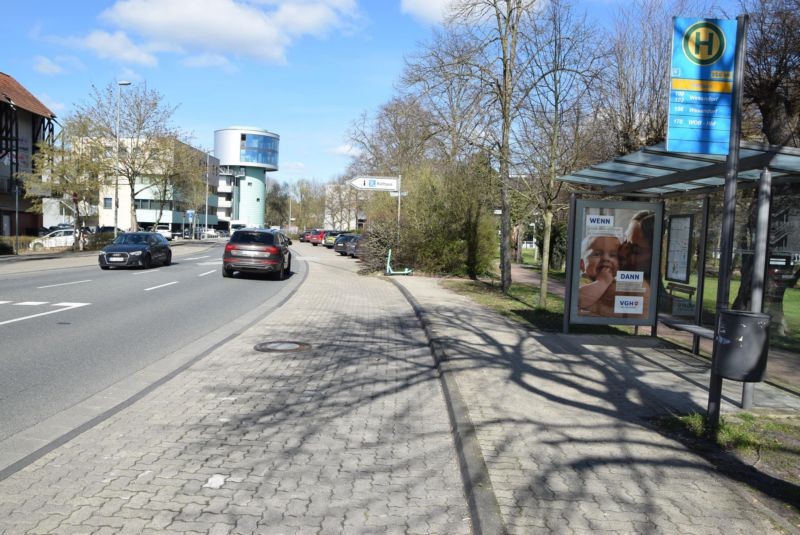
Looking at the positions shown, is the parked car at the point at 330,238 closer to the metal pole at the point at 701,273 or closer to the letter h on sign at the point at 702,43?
the metal pole at the point at 701,273

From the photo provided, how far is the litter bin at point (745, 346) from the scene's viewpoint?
5191mm

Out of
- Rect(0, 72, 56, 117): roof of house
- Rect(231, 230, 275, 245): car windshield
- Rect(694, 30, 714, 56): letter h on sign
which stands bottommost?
Rect(231, 230, 275, 245): car windshield

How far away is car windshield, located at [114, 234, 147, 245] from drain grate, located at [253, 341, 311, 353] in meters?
18.8

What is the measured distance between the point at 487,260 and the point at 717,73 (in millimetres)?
19141

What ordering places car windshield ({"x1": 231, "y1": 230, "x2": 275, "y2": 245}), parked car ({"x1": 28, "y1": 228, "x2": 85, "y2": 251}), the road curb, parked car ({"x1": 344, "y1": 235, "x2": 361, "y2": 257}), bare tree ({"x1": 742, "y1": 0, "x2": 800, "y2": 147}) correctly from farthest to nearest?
parked car ({"x1": 344, "y1": 235, "x2": 361, "y2": 257})
parked car ({"x1": 28, "y1": 228, "x2": 85, "y2": 251})
car windshield ({"x1": 231, "y1": 230, "x2": 275, "y2": 245})
bare tree ({"x1": 742, "y1": 0, "x2": 800, "y2": 147})
the road curb

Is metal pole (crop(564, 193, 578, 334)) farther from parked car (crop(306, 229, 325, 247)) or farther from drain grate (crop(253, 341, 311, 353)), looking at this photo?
parked car (crop(306, 229, 325, 247))

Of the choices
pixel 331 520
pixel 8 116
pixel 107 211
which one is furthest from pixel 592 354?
pixel 107 211

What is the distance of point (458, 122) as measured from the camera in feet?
62.8

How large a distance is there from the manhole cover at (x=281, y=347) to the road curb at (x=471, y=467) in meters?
2.40

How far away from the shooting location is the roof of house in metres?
49.5

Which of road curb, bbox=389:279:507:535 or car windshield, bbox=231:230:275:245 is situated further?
car windshield, bbox=231:230:275:245

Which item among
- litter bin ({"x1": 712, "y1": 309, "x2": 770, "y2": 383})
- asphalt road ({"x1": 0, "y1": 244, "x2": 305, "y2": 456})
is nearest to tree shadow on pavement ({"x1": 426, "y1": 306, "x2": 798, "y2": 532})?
litter bin ({"x1": 712, "y1": 309, "x2": 770, "y2": 383})

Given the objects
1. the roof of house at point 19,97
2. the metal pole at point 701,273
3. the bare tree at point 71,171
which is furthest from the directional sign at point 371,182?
the roof of house at point 19,97

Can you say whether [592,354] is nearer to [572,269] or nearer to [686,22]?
[572,269]
